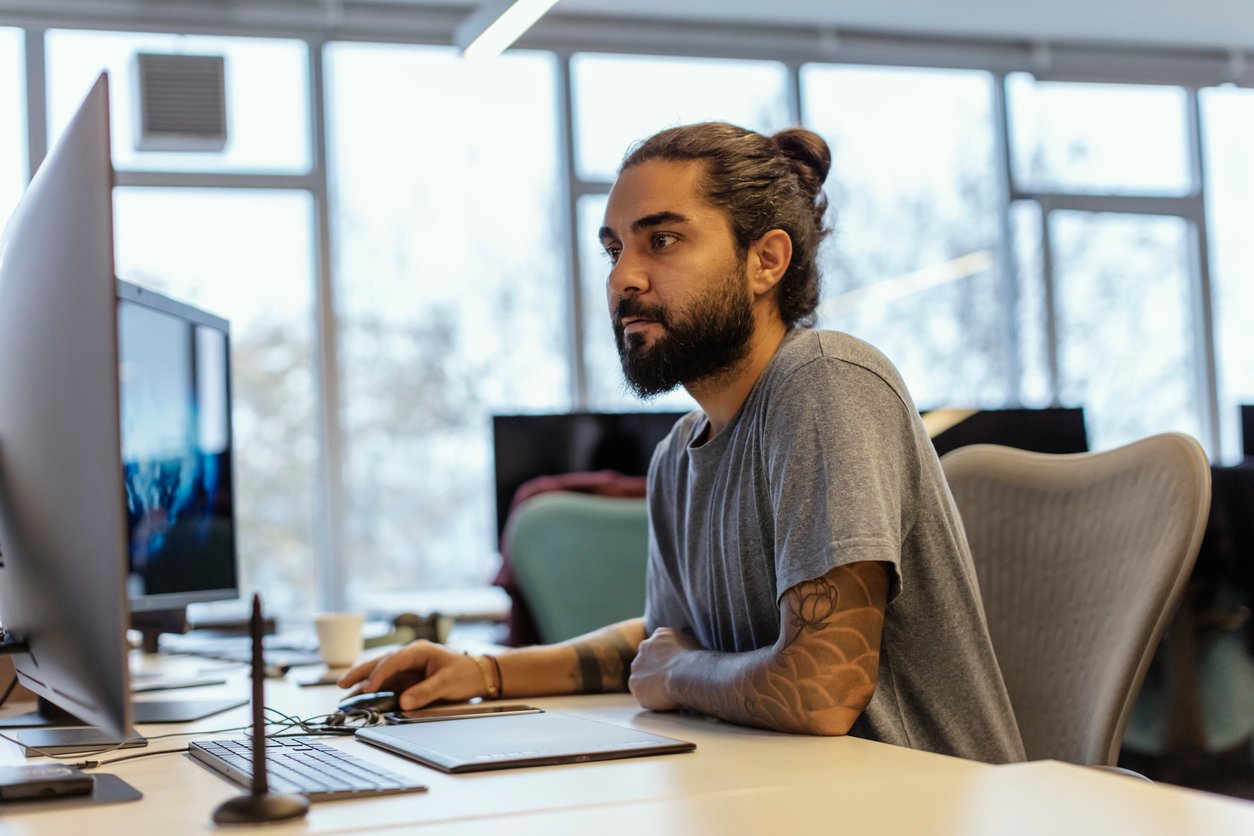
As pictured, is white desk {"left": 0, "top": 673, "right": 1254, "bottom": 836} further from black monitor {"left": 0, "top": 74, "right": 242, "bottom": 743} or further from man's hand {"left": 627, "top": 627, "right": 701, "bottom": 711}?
man's hand {"left": 627, "top": 627, "right": 701, "bottom": 711}

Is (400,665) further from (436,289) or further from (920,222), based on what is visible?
(920,222)

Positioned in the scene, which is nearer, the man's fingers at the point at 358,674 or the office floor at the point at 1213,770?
the man's fingers at the point at 358,674

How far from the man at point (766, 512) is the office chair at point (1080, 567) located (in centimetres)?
10

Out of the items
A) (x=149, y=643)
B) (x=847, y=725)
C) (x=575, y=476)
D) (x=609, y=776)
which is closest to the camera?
(x=609, y=776)

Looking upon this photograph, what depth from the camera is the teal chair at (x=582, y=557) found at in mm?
2955

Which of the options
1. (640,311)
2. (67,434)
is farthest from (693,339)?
(67,434)

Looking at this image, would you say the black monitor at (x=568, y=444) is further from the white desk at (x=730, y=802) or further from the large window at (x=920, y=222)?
the white desk at (x=730, y=802)

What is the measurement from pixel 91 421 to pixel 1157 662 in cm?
271

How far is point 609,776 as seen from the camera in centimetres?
104

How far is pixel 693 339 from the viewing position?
5.30 feet

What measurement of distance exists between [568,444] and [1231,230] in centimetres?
422

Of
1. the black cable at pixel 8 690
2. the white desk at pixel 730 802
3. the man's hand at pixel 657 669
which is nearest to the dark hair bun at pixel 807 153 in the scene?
the man's hand at pixel 657 669

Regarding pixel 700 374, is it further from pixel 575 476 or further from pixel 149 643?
pixel 575 476

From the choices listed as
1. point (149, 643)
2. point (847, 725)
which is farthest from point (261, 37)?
point (847, 725)
